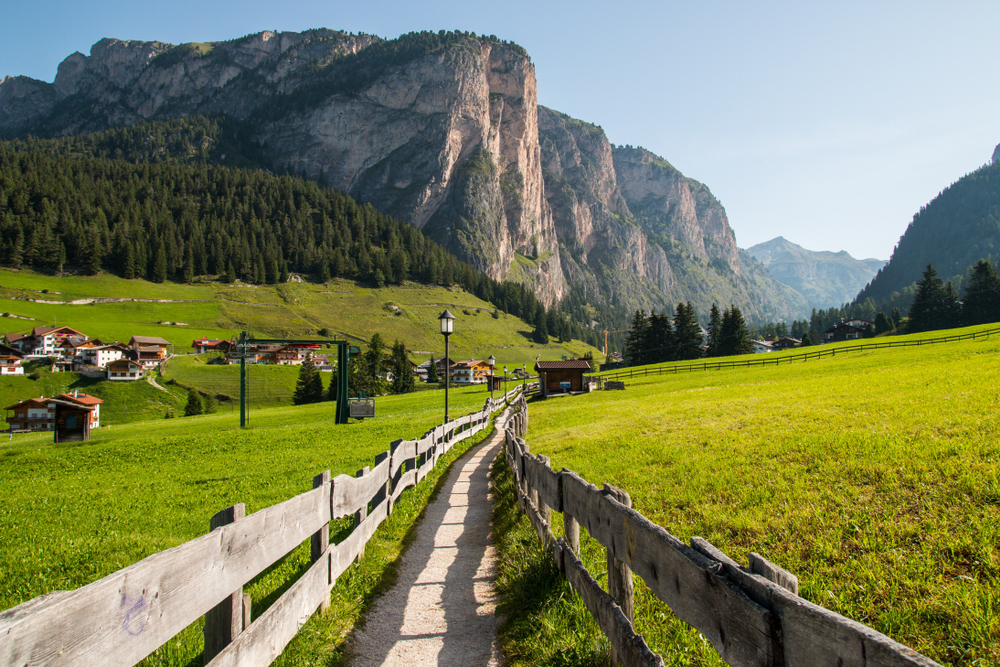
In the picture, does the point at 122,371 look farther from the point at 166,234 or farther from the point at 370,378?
the point at 166,234

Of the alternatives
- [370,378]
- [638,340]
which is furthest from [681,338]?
[370,378]

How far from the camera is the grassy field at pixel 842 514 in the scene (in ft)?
13.8

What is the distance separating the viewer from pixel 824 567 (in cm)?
513

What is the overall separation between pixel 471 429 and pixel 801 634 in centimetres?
2220

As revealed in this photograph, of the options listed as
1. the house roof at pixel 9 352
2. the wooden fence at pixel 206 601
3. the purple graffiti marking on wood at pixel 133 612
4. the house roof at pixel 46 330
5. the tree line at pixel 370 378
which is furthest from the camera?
the house roof at pixel 46 330

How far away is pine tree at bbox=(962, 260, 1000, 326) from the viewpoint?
254 ft

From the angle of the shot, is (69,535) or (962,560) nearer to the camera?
(962,560)

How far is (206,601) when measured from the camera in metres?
2.78

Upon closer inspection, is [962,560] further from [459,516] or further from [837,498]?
[459,516]

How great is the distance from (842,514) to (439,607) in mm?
4905

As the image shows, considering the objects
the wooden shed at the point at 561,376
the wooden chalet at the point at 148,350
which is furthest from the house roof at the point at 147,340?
the wooden shed at the point at 561,376

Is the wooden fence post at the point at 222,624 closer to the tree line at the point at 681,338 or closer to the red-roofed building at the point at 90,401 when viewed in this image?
the red-roofed building at the point at 90,401

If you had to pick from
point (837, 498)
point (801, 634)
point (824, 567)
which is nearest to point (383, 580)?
point (824, 567)

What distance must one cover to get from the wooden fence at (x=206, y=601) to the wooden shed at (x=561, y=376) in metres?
46.1
